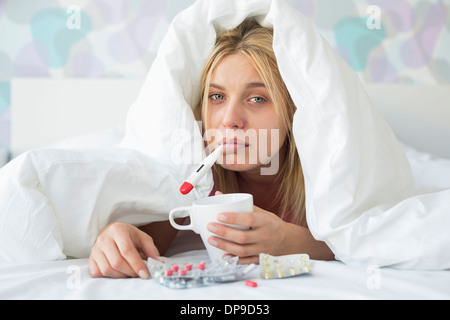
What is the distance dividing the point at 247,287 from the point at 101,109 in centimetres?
131

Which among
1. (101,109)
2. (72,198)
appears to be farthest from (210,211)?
(101,109)

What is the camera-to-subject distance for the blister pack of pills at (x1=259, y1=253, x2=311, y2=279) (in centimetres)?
62

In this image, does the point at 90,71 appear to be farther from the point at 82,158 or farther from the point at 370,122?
the point at 370,122

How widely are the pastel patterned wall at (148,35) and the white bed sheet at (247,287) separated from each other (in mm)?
1269

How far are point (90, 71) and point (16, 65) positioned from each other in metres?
0.30

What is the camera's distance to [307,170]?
2.60ft

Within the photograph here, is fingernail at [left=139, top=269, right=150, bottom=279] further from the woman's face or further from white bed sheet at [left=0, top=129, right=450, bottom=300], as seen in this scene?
the woman's face

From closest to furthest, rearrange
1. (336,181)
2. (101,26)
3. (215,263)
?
1. (215,263)
2. (336,181)
3. (101,26)

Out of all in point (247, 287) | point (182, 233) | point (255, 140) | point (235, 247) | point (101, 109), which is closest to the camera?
point (247, 287)

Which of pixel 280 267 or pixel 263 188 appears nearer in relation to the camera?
pixel 280 267

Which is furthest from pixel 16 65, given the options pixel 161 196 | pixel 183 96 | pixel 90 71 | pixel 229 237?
pixel 229 237

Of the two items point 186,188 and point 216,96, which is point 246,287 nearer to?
point 186,188

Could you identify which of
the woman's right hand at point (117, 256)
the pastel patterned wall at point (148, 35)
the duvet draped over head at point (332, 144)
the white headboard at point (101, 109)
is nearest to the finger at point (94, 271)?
the woman's right hand at point (117, 256)

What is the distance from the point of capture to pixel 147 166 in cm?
83
